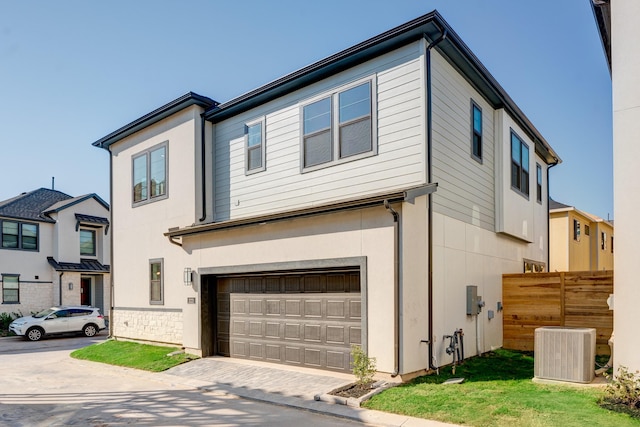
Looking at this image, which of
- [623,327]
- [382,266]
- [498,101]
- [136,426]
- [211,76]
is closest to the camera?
[136,426]

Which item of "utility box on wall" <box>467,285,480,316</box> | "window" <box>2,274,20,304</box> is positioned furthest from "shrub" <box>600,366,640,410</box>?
"window" <box>2,274,20,304</box>

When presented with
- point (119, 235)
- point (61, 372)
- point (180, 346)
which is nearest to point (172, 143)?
point (119, 235)

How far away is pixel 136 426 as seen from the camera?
21.6 feet

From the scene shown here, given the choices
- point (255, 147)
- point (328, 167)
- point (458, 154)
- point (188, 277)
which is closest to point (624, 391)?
point (458, 154)

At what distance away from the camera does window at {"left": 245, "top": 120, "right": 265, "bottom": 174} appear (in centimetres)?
1169

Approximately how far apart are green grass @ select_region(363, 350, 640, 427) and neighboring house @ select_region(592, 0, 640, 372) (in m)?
1.01

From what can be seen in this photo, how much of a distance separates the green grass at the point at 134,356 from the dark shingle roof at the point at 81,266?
10806mm

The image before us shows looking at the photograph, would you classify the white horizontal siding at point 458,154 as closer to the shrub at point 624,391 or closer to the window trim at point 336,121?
the window trim at point 336,121

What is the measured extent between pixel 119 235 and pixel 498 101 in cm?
1190

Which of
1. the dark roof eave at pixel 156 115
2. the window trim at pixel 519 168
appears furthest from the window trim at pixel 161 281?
the window trim at pixel 519 168

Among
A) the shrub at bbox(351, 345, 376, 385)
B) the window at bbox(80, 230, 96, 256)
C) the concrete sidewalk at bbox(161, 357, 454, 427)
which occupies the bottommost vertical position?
the concrete sidewalk at bbox(161, 357, 454, 427)

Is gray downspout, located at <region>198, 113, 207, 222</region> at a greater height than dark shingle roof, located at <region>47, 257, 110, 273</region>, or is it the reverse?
gray downspout, located at <region>198, 113, 207, 222</region>

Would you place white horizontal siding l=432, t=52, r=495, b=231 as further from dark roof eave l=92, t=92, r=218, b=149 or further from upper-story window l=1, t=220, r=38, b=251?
upper-story window l=1, t=220, r=38, b=251

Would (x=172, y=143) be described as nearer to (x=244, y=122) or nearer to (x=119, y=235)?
(x=244, y=122)
